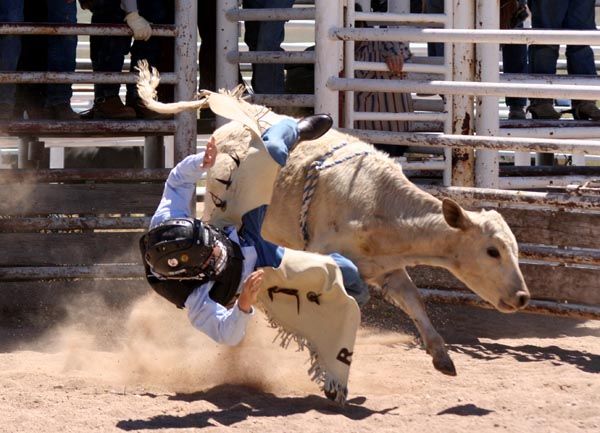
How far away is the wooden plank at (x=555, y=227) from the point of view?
7500mm

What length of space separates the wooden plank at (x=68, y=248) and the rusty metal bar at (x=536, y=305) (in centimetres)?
206

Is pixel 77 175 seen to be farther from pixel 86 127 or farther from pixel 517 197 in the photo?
pixel 517 197

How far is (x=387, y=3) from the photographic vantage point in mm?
9727

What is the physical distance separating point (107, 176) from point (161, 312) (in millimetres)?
1109

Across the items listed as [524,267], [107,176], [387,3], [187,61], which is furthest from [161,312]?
[387,3]

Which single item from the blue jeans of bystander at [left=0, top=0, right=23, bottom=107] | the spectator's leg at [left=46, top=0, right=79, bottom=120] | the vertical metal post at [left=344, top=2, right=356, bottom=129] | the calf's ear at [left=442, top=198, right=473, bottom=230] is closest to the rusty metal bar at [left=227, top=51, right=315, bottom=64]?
the vertical metal post at [left=344, top=2, right=356, bottom=129]

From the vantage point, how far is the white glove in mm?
7980

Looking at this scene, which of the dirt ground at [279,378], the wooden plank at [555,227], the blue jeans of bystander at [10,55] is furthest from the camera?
the blue jeans of bystander at [10,55]

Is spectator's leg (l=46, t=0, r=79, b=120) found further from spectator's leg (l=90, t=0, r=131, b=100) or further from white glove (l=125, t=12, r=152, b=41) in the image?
white glove (l=125, t=12, r=152, b=41)

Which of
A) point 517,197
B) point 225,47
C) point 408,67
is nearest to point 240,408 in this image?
point 517,197

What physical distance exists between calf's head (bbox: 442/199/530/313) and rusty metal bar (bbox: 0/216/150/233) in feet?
9.18

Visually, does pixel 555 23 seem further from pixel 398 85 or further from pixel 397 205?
pixel 397 205

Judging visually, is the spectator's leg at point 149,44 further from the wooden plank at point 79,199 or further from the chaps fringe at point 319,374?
the chaps fringe at point 319,374

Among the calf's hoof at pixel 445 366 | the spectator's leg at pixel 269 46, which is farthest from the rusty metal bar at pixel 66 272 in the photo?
the calf's hoof at pixel 445 366
